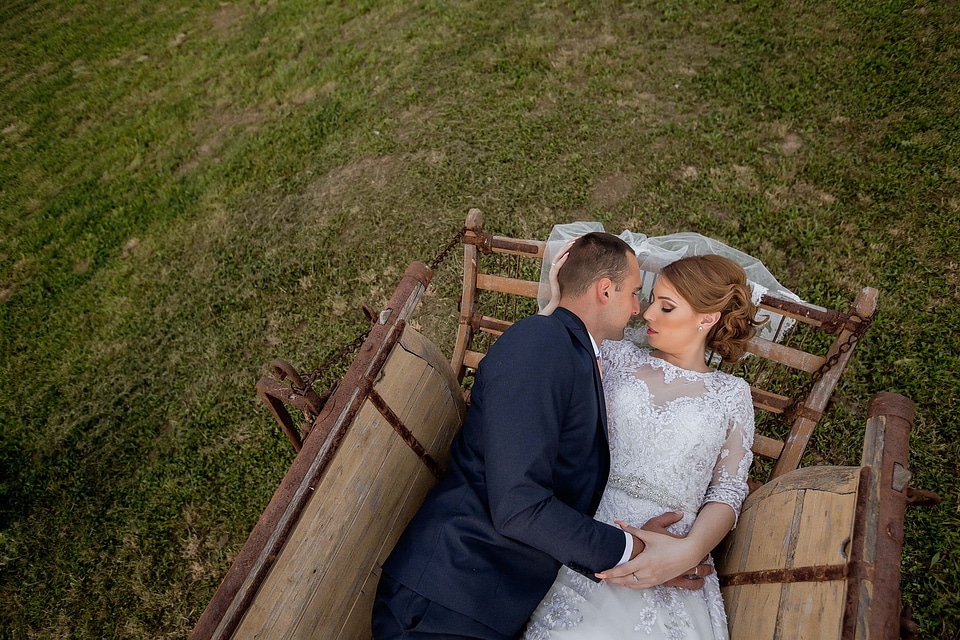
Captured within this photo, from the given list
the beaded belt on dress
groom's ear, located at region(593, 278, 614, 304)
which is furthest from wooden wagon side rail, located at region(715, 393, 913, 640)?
groom's ear, located at region(593, 278, 614, 304)

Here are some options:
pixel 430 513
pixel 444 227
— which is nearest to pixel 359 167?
pixel 444 227

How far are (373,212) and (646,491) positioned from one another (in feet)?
15.1

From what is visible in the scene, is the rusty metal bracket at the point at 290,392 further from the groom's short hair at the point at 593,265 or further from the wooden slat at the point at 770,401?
the wooden slat at the point at 770,401

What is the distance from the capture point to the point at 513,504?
7.19 feet

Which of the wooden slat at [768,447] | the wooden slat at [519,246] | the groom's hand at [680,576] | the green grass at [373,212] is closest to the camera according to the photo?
the groom's hand at [680,576]

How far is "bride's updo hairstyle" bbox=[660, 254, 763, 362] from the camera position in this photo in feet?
9.49

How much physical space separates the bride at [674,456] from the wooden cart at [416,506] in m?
0.20

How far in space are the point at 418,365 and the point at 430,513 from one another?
2.42 feet

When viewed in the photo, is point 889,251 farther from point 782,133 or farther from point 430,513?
point 430,513

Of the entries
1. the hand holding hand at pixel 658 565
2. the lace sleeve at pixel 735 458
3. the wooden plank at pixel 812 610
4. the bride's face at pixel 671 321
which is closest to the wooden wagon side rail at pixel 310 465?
the hand holding hand at pixel 658 565

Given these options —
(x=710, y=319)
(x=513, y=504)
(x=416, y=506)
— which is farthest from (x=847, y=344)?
(x=416, y=506)

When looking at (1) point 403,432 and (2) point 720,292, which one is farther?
(2) point 720,292

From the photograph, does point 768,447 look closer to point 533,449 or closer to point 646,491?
point 646,491

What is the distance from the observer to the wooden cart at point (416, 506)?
76.7 inches
